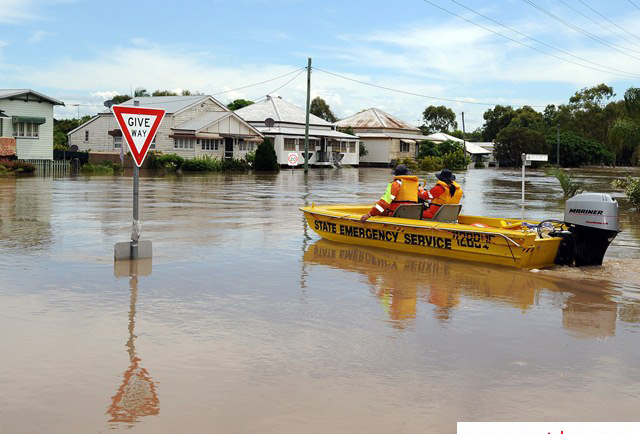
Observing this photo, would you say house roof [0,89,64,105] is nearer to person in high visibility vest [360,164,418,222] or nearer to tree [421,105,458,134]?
person in high visibility vest [360,164,418,222]

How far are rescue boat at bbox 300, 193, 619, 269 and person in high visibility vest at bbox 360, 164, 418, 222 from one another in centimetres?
13

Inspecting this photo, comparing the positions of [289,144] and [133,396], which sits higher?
[289,144]

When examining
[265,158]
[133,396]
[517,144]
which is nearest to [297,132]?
[265,158]

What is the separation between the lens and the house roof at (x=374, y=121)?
77.4 meters

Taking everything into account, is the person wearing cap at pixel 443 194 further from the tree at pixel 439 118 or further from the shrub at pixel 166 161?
the tree at pixel 439 118

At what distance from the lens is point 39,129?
4397cm

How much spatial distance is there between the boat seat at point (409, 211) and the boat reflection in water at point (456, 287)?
2.27ft

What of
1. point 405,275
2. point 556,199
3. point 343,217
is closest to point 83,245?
point 343,217

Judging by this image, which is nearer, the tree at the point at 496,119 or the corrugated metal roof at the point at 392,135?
the corrugated metal roof at the point at 392,135

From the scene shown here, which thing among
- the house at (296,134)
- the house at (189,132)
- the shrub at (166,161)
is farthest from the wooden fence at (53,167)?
the house at (296,134)

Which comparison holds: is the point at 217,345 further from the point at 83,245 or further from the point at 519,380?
the point at 83,245

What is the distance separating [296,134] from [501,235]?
161 feet

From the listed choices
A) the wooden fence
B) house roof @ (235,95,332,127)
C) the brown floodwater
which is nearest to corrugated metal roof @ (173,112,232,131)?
house roof @ (235,95,332,127)

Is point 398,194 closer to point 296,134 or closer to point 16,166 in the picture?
point 16,166
